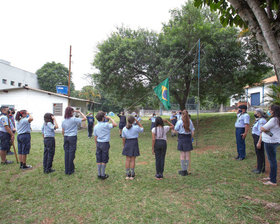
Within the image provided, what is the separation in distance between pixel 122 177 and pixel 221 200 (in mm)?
2353

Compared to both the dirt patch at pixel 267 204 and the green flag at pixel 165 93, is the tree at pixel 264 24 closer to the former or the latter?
the dirt patch at pixel 267 204

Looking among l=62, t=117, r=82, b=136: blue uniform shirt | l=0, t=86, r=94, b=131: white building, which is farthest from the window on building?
l=62, t=117, r=82, b=136: blue uniform shirt

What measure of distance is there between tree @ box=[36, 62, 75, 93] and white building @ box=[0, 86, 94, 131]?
2538 cm

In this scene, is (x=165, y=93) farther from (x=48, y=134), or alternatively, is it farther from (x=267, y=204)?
(x=267, y=204)

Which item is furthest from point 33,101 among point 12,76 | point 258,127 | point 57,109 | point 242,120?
point 12,76

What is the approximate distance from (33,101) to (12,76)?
1978cm

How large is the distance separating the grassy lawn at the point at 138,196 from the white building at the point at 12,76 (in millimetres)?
29536

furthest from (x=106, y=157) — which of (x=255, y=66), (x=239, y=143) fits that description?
(x=255, y=66)

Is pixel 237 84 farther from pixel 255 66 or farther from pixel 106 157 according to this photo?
pixel 106 157

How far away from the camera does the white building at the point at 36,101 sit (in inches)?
626

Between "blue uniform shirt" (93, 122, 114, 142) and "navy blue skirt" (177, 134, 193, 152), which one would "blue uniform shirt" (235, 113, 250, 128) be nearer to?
"navy blue skirt" (177, 134, 193, 152)

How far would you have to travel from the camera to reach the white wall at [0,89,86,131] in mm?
15891

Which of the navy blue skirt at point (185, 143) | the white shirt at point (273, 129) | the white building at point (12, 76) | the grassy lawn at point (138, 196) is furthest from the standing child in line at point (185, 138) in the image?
the white building at point (12, 76)

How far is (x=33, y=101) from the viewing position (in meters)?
16.0
